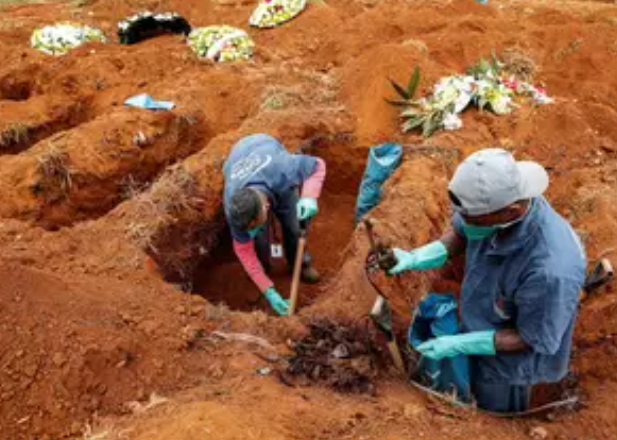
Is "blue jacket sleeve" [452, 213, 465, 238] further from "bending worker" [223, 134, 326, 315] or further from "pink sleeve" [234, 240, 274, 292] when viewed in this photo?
"pink sleeve" [234, 240, 274, 292]

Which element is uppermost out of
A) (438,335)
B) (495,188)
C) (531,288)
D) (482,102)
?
(495,188)

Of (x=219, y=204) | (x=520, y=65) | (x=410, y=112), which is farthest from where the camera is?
(x=520, y=65)

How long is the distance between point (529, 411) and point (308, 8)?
711cm

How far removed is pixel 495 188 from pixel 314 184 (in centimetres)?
208

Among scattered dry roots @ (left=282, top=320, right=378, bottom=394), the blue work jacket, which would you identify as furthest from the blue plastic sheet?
the blue work jacket

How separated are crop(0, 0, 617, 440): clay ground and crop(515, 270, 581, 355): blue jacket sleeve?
2.26 feet

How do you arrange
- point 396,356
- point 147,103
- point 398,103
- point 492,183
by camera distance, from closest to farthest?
1. point 492,183
2. point 396,356
3. point 398,103
4. point 147,103

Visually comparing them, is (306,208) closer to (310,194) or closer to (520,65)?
(310,194)

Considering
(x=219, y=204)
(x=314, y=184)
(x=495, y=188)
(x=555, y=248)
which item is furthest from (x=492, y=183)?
(x=219, y=204)

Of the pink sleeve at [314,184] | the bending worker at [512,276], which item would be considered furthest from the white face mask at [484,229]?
the pink sleeve at [314,184]

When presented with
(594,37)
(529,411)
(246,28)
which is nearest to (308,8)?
(246,28)

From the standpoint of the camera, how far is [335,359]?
152 inches

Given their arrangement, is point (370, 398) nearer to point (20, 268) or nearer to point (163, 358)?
point (163, 358)

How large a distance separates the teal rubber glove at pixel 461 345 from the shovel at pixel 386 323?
259 mm
